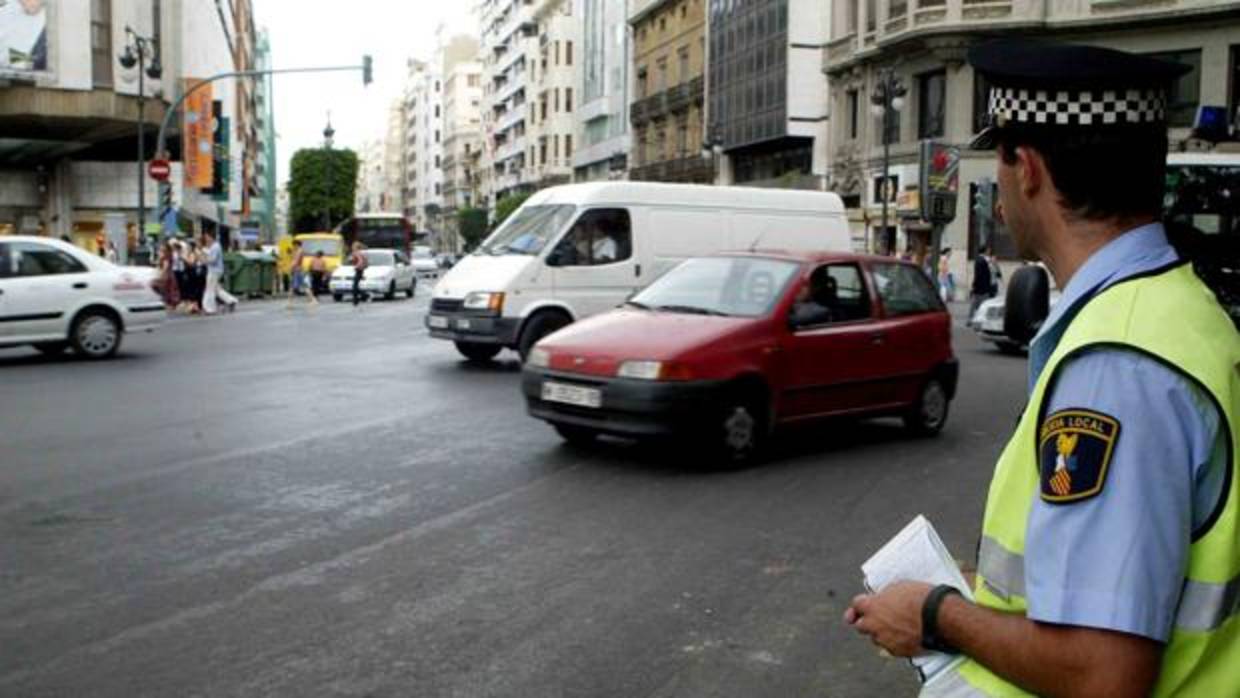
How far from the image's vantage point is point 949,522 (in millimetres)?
7273

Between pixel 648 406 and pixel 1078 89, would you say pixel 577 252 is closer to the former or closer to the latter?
pixel 648 406

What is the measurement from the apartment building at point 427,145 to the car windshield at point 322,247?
122m

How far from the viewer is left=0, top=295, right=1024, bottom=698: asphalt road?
453 cm

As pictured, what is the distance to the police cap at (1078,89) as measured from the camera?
1712 millimetres

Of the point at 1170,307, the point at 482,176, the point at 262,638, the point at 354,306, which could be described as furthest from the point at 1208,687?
the point at 482,176

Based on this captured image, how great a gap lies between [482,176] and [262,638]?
13061 centimetres

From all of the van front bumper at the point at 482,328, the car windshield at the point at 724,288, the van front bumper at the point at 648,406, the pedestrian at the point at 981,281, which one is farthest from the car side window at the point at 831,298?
the pedestrian at the point at 981,281

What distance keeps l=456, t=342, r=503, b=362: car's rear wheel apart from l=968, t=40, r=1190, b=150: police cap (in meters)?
14.2

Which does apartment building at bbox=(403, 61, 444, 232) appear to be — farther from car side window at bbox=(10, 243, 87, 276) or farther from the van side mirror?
the van side mirror

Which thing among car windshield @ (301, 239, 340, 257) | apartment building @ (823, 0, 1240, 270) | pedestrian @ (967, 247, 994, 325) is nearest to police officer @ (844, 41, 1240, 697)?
pedestrian @ (967, 247, 994, 325)

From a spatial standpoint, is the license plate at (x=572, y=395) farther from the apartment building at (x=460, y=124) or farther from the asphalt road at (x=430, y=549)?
the apartment building at (x=460, y=124)

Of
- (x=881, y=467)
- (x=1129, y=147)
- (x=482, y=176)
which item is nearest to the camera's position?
(x=1129, y=147)

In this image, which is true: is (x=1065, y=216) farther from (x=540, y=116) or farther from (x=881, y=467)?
(x=540, y=116)

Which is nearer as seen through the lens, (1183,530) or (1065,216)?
(1183,530)
